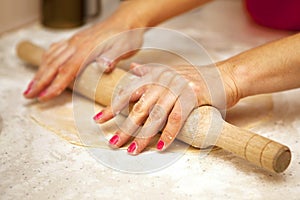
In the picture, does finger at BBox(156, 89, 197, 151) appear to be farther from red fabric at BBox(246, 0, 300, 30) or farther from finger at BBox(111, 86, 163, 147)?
red fabric at BBox(246, 0, 300, 30)

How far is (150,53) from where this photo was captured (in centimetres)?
124

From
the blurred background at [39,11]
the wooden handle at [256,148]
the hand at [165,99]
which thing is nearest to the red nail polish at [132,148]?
the hand at [165,99]

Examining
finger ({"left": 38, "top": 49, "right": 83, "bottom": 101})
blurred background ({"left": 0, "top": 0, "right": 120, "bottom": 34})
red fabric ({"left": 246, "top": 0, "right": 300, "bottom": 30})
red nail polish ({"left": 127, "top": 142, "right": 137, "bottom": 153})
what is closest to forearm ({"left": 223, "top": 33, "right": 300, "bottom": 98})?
red nail polish ({"left": 127, "top": 142, "right": 137, "bottom": 153})

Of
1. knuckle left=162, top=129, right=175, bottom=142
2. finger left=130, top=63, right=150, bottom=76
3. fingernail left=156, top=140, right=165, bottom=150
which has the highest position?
finger left=130, top=63, right=150, bottom=76

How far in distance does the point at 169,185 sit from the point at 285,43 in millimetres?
316

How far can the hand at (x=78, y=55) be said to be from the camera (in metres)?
1.05

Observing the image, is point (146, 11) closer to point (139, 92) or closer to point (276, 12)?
point (139, 92)

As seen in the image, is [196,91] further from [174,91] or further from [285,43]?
[285,43]

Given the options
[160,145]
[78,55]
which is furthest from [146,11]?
[160,145]

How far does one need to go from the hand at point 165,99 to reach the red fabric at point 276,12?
1.71 ft

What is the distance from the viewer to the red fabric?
134cm

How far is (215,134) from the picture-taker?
833 mm

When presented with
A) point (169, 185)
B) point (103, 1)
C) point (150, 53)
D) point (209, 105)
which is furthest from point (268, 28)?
point (169, 185)

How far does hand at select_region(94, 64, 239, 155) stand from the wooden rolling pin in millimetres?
24
